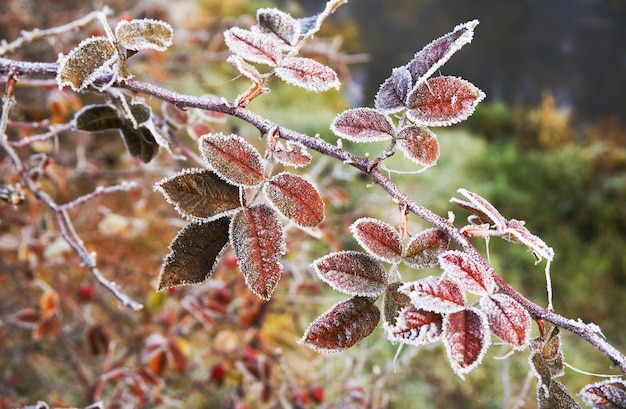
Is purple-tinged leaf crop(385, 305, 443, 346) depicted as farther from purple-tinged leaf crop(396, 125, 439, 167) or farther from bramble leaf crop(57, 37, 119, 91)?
bramble leaf crop(57, 37, 119, 91)

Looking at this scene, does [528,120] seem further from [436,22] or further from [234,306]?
[234,306]

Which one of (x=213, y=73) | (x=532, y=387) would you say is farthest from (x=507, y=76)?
(x=532, y=387)

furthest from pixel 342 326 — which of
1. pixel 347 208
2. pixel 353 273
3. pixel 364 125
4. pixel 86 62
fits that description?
pixel 347 208

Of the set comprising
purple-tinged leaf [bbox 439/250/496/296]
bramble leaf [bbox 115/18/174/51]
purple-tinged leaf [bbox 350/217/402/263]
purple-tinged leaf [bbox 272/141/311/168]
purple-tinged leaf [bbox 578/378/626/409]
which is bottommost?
purple-tinged leaf [bbox 578/378/626/409]

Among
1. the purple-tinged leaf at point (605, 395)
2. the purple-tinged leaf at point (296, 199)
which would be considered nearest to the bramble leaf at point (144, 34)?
the purple-tinged leaf at point (296, 199)

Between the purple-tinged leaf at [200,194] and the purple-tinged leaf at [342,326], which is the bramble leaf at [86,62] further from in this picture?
the purple-tinged leaf at [342,326]

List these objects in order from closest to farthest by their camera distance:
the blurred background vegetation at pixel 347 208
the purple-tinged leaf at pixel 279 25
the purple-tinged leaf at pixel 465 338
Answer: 1. the purple-tinged leaf at pixel 465 338
2. the purple-tinged leaf at pixel 279 25
3. the blurred background vegetation at pixel 347 208

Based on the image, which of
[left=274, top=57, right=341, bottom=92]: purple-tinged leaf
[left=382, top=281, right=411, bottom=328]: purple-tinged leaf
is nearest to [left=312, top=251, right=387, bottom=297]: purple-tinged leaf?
[left=382, top=281, right=411, bottom=328]: purple-tinged leaf

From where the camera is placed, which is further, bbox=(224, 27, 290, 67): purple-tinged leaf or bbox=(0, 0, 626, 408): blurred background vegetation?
bbox=(0, 0, 626, 408): blurred background vegetation
